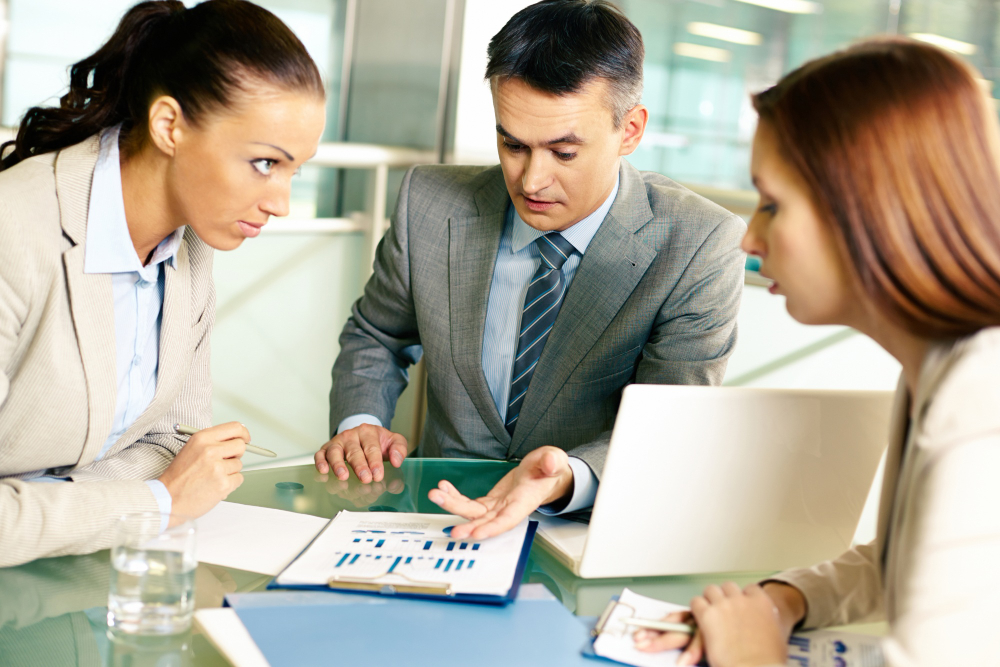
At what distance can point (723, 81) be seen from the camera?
3.20m

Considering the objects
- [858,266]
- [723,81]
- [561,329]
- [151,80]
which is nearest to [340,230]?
[723,81]

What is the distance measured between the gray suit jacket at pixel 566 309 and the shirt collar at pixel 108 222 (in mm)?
649

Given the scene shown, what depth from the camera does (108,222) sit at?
4.26ft

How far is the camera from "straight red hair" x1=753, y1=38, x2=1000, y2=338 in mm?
807

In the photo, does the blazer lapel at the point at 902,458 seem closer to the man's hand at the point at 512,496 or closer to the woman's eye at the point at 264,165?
the man's hand at the point at 512,496

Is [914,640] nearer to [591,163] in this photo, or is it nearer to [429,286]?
[591,163]

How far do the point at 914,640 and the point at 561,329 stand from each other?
105 cm

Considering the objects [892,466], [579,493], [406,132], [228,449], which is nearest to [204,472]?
[228,449]

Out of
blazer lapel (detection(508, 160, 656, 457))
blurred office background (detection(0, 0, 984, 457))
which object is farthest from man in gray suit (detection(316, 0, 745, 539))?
blurred office background (detection(0, 0, 984, 457))

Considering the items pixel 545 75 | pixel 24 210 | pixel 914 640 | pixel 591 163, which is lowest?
pixel 914 640

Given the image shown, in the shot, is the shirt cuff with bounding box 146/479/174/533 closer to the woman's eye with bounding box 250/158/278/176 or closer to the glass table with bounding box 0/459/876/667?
the glass table with bounding box 0/459/876/667

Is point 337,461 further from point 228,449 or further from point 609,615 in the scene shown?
point 609,615

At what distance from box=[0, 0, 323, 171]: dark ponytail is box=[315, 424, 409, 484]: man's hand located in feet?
2.00

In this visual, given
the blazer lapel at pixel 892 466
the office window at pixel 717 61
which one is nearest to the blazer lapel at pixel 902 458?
the blazer lapel at pixel 892 466
